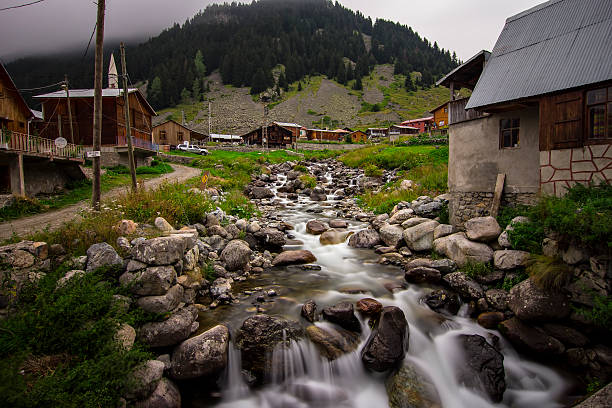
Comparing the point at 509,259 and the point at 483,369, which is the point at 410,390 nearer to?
the point at 483,369

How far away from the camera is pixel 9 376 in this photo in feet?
16.4

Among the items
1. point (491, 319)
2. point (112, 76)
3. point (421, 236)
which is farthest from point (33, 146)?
point (491, 319)

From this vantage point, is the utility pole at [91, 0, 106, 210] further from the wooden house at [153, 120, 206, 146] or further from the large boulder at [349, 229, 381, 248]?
the wooden house at [153, 120, 206, 146]

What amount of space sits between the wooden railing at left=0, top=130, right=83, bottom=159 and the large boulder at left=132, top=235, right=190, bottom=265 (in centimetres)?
1392

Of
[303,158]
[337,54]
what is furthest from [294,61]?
[303,158]

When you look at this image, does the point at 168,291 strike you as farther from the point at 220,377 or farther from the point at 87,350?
the point at 220,377

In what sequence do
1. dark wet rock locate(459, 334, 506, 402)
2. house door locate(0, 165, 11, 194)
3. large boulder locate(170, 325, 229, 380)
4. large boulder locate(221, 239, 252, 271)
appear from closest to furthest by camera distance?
large boulder locate(170, 325, 229, 380) → dark wet rock locate(459, 334, 506, 402) → large boulder locate(221, 239, 252, 271) → house door locate(0, 165, 11, 194)

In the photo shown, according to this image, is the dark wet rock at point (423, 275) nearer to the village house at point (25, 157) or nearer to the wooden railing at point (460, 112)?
the wooden railing at point (460, 112)

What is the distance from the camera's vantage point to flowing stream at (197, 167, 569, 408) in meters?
6.87

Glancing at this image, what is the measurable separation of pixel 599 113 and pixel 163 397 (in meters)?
14.5

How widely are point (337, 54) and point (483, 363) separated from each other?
7081 inches

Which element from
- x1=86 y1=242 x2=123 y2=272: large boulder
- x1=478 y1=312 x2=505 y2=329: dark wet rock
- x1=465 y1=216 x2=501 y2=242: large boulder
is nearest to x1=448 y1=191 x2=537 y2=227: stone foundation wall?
x1=465 y1=216 x2=501 y2=242: large boulder

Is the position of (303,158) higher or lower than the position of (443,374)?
higher

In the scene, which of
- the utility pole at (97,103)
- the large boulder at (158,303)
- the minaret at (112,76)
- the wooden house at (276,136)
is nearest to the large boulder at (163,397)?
the large boulder at (158,303)
